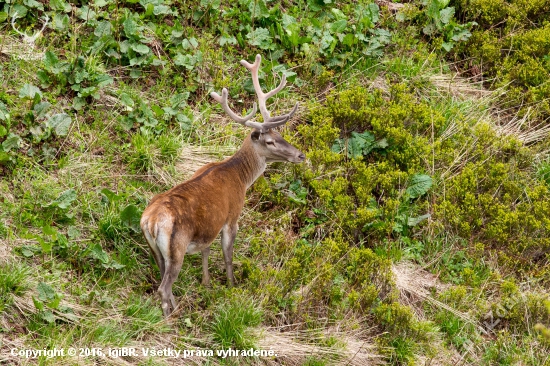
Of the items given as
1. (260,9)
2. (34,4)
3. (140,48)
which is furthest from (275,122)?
(34,4)

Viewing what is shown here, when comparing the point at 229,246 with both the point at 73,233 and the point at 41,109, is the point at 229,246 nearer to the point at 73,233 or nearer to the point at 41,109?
the point at 73,233

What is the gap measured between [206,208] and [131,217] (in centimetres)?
77

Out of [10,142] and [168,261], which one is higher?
[10,142]

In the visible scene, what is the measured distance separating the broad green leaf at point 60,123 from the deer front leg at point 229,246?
1969 millimetres

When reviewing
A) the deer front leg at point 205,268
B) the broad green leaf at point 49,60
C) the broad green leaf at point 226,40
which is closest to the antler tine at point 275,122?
the deer front leg at point 205,268

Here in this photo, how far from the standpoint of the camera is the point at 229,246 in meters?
7.13

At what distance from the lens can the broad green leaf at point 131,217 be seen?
22.8 feet

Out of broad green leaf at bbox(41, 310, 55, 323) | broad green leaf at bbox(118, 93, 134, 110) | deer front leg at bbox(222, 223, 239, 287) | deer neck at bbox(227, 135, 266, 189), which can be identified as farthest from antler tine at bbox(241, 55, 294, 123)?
broad green leaf at bbox(41, 310, 55, 323)

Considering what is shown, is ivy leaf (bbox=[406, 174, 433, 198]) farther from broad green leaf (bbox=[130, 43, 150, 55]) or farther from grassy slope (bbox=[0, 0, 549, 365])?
broad green leaf (bbox=[130, 43, 150, 55])

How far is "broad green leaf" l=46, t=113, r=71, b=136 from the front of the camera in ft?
25.3

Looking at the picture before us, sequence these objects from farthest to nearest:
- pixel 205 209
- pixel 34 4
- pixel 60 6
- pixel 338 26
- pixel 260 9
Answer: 1. pixel 338 26
2. pixel 260 9
3. pixel 60 6
4. pixel 34 4
5. pixel 205 209

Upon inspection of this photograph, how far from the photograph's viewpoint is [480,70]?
33.5 ft

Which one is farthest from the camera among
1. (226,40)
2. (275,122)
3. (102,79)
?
(226,40)

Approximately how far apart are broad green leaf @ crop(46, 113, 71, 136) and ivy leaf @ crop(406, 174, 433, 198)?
3.61 m
